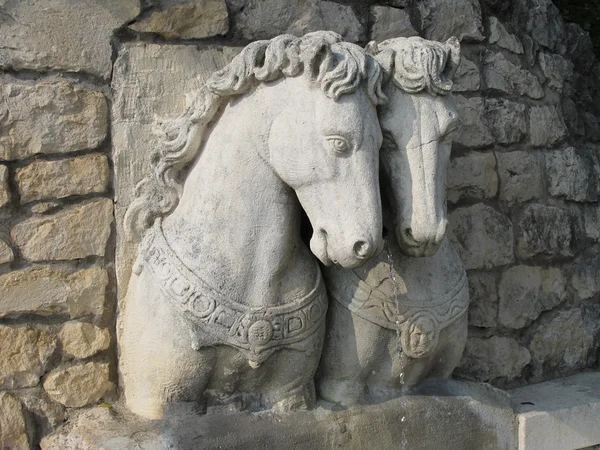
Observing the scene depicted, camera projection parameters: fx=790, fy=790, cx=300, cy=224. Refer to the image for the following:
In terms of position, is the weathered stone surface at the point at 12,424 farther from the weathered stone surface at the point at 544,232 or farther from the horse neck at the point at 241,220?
the weathered stone surface at the point at 544,232

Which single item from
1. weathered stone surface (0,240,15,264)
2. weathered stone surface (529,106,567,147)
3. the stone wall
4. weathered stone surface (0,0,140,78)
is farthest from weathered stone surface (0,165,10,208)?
weathered stone surface (529,106,567,147)

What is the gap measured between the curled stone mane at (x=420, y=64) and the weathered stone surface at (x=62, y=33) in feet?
2.44

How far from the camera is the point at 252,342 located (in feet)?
6.75

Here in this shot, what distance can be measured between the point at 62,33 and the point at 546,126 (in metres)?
1.95

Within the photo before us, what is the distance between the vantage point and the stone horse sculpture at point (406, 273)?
2061 millimetres

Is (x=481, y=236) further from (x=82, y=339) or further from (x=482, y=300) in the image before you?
(x=82, y=339)

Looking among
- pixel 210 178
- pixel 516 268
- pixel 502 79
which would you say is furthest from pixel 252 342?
pixel 502 79

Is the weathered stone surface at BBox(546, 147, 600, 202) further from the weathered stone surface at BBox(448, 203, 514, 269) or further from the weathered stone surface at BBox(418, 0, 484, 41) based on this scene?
the weathered stone surface at BBox(418, 0, 484, 41)

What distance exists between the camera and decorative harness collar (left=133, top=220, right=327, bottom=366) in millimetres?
2023

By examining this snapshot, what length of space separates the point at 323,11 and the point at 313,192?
33.0 inches

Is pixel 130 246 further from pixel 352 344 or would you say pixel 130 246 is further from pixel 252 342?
pixel 352 344

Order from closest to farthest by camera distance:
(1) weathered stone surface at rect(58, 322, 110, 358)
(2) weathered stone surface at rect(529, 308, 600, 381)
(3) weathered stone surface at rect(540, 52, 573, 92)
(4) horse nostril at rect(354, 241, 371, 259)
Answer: (4) horse nostril at rect(354, 241, 371, 259) < (1) weathered stone surface at rect(58, 322, 110, 358) < (2) weathered stone surface at rect(529, 308, 600, 381) < (3) weathered stone surface at rect(540, 52, 573, 92)

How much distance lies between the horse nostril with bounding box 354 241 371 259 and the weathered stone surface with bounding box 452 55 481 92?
1222mm

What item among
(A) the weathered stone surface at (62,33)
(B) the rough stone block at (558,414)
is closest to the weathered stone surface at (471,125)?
(B) the rough stone block at (558,414)
